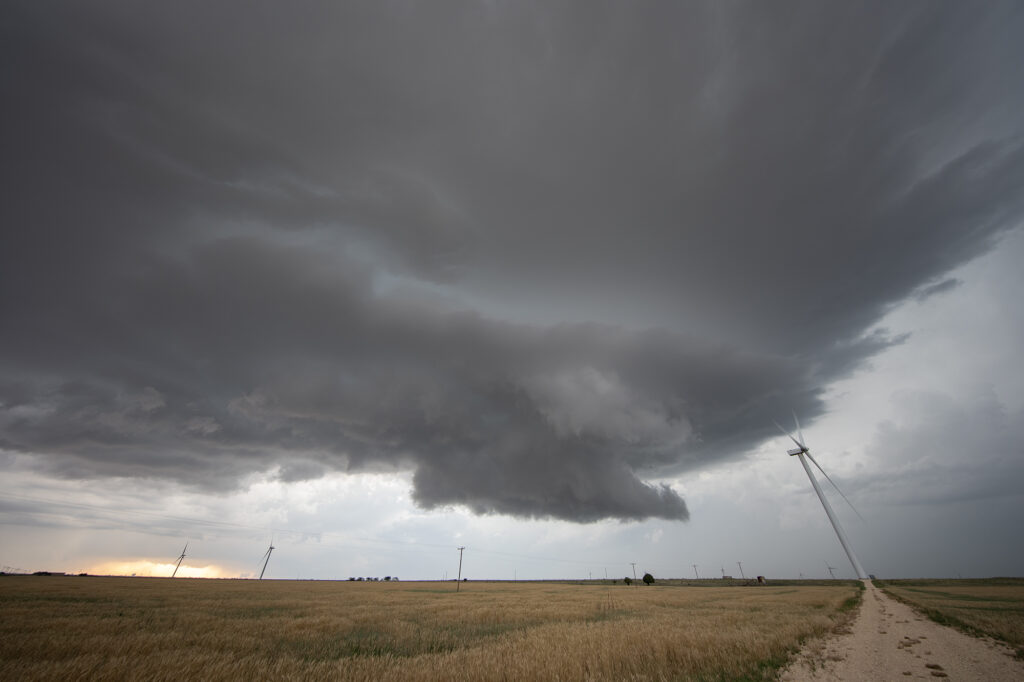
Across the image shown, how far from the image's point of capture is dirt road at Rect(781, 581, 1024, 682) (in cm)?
1484

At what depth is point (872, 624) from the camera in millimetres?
30250

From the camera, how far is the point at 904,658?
1788cm

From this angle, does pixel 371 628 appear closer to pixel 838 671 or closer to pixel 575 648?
pixel 575 648

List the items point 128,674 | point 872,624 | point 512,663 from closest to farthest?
point 128,674 → point 512,663 → point 872,624

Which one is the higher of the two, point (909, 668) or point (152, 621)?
point (152, 621)

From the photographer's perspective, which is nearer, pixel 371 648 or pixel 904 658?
pixel 904 658

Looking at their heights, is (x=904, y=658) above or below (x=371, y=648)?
below

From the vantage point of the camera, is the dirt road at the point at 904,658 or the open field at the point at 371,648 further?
the dirt road at the point at 904,658

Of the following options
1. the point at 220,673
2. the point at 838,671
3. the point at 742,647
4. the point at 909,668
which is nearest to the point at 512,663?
the point at 220,673

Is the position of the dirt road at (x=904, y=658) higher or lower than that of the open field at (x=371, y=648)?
lower

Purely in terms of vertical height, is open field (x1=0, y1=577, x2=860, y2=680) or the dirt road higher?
open field (x1=0, y1=577, x2=860, y2=680)

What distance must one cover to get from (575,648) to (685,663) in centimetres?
462

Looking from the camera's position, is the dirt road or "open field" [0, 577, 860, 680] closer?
"open field" [0, 577, 860, 680]

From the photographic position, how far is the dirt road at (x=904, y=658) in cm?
1484
